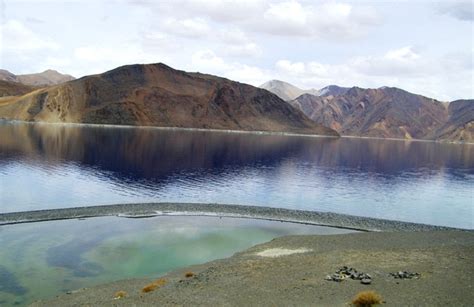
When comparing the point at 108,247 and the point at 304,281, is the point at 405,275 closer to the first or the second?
the point at 304,281

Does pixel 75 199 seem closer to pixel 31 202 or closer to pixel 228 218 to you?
pixel 31 202

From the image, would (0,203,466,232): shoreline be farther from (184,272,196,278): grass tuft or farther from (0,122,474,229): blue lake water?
(184,272,196,278): grass tuft

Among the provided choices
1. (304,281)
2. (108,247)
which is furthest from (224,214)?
(304,281)

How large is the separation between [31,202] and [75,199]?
15.7 ft

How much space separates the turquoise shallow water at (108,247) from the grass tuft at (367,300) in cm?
1337

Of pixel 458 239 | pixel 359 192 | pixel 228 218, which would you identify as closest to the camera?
pixel 458 239

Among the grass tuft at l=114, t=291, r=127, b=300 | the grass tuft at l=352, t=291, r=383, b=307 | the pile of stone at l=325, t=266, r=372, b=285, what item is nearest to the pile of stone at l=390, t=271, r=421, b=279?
the pile of stone at l=325, t=266, r=372, b=285

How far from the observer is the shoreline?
45062mm

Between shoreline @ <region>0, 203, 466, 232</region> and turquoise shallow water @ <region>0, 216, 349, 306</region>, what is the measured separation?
5.79ft

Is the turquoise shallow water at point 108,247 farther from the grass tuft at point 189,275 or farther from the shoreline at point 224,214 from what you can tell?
the grass tuft at point 189,275

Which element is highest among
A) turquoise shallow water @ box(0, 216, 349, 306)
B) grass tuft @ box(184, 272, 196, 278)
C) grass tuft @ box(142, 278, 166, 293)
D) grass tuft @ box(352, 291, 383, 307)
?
grass tuft @ box(352, 291, 383, 307)

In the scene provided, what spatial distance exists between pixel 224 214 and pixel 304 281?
25079 mm

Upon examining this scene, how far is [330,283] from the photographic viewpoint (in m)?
24.1

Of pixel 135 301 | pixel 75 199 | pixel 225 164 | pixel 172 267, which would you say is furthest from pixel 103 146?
pixel 135 301
